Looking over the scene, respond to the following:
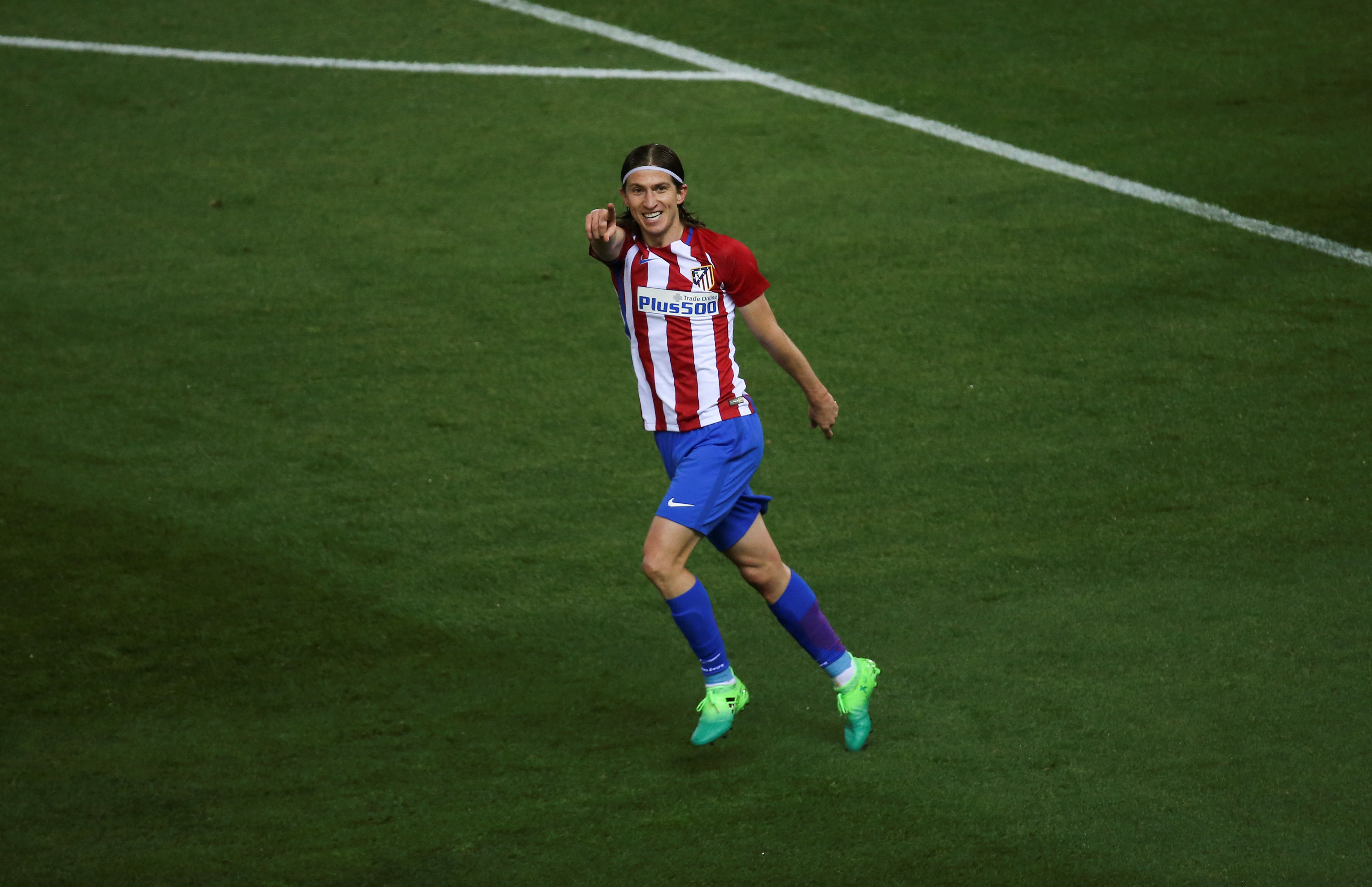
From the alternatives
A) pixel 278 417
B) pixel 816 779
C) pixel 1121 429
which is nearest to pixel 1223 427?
pixel 1121 429

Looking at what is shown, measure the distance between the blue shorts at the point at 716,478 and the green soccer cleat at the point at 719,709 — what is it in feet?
1.59

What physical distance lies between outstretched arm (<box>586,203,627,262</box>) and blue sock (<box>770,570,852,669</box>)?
4.07 feet

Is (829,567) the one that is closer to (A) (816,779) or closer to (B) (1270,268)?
(A) (816,779)

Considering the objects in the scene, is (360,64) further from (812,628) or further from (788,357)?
(812,628)

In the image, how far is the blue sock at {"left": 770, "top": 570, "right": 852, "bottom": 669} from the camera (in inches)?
197

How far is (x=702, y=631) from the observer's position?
4879mm

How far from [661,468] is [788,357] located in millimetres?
2256

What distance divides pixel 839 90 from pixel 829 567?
596 centimetres

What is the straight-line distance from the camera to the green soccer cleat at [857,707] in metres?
4.99

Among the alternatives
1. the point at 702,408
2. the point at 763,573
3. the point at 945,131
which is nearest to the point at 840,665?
the point at 763,573

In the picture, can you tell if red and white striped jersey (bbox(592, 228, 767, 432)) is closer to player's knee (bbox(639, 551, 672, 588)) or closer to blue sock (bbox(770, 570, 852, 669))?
player's knee (bbox(639, 551, 672, 588))

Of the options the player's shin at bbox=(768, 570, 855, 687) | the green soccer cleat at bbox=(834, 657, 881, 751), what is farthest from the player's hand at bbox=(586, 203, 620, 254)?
the green soccer cleat at bbox=(834, 657, 881, 751)

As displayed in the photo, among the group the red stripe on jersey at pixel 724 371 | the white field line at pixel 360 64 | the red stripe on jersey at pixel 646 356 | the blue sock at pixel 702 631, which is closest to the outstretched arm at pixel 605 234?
the red stripe on jersey at pixel 646 356

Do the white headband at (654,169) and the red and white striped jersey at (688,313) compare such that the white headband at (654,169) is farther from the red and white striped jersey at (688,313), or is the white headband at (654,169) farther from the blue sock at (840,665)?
the blue sock at (840,665)
